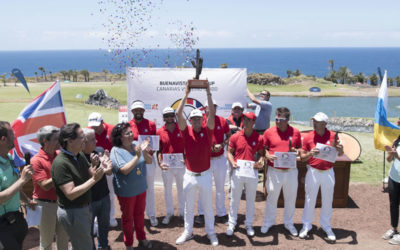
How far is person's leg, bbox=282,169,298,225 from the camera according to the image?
238 inches

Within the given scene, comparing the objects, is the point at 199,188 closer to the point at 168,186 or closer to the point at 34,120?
the point at 168,186

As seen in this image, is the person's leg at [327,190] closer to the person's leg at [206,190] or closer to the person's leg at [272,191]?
the person's leg at [272,191]

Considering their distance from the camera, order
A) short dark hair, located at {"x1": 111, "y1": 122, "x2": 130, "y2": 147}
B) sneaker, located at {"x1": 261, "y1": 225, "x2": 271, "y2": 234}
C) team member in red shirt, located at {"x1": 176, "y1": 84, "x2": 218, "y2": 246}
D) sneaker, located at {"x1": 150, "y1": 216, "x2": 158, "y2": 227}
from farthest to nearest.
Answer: sneaker, located at {"x1": 150, "y1": 216, "x2": 158, "y2": 227}, sneaker, located at {"x1": 261, "y1": 225, "x2": 271, "y2": 234}, team member in red shirt, located at {"x1": 176, "y1": 84, "x2": 218, "y2": 246}, short dark hair, located at {"x1": 111, "y1": 122, "x2": 130, "y2": 147}

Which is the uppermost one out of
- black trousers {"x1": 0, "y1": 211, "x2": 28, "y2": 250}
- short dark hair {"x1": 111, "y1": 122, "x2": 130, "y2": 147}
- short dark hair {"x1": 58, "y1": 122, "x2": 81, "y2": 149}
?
short dark hair {"x1": 58, "y1": 122, "x2": 81, "y2": 149}

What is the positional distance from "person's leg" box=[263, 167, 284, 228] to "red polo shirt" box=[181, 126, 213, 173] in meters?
1.27

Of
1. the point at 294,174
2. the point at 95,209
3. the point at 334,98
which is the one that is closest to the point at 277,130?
the point at 294,174

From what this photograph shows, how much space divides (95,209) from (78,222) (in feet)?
3.15

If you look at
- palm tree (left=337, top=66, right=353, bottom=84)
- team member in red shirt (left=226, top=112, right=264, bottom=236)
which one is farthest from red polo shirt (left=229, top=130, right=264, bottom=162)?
palm tree (left=337, top=66, right=353, bottom=84)

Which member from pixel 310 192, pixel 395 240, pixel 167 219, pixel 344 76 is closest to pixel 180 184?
pixel 167 219

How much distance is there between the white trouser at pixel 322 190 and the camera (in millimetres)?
6004

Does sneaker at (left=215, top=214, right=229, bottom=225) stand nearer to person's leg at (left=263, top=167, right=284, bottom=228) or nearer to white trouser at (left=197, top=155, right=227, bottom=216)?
white trouser at (left=197, top=155, right=227, bottom=216)

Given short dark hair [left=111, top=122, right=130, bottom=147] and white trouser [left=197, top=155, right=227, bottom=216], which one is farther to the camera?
white trouser [left=197, top=155, right=227, bottom=216]

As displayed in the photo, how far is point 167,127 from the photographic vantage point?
6609 mm

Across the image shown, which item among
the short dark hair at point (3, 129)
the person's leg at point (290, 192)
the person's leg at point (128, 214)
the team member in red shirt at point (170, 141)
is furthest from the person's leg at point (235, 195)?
the short dark hair at point (3, 129)
